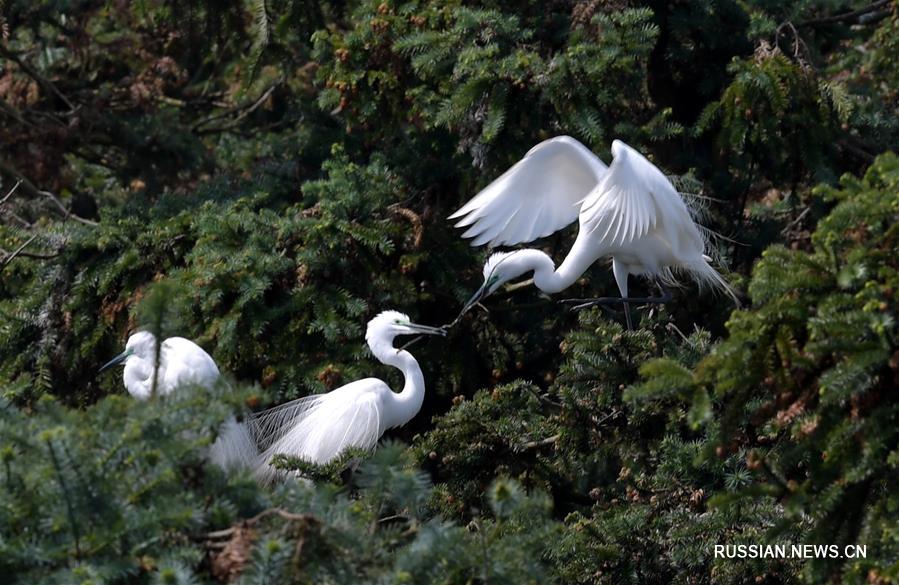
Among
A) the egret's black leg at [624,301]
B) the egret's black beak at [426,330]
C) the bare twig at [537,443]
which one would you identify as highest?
the egret's black beak at [426,330]

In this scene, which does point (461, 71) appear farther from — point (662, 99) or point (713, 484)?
point (713, 484)

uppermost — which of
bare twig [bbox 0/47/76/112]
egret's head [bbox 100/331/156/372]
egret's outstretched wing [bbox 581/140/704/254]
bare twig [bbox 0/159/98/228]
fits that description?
bare twig [bbox 0/47/76/112]

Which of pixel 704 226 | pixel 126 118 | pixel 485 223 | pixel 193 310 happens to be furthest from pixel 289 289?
pixel 126 118

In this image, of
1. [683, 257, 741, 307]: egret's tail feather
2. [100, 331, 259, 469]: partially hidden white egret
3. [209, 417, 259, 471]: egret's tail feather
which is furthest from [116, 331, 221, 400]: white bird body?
[683, 257, 741, 307]: egret's tail feather

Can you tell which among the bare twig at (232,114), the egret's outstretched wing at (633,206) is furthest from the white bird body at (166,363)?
the bare twig at (232,114)

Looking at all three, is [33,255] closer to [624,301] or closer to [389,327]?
[389,327]

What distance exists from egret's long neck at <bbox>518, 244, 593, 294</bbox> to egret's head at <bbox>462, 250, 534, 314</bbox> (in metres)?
0.03

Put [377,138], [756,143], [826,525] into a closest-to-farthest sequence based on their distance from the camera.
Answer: [826,525] < [756,143] < [377,138]

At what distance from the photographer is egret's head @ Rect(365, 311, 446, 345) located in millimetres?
5906

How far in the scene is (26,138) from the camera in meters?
7.93

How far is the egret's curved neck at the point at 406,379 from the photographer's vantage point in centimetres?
594

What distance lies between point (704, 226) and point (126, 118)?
11.8ft

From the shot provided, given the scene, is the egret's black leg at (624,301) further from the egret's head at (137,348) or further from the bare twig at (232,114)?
the bare twig at (232,114)

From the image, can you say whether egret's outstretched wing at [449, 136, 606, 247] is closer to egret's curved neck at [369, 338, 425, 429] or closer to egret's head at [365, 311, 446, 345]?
egret's head at [365, 311, 446, 345]
